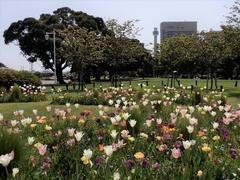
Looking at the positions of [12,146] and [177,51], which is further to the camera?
[177,51]

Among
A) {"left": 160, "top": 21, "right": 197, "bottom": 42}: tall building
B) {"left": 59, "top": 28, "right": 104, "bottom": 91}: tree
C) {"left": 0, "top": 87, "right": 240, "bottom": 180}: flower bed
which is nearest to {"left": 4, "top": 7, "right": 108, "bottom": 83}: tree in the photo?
{"left": 59, "top": 28, "right": 104, "bottom": 91}: tree

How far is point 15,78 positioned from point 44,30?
27010 mm

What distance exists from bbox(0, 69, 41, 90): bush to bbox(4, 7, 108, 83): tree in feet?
79.3

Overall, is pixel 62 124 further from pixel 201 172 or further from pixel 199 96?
pixel 199 96

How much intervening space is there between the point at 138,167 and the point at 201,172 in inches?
26.4

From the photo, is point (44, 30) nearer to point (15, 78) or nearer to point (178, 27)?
point (15, 78)

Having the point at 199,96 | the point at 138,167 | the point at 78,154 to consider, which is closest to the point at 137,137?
the point at 78,154

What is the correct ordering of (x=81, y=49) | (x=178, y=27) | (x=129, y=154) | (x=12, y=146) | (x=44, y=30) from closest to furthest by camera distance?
(x=12, y=146) < (x=129, y=154) < (x=81, y=49) < (x=44, y=30) < (x=178, y=27)

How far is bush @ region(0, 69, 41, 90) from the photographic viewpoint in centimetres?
2787

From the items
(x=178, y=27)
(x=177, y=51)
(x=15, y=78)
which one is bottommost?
(x=15, y=78)

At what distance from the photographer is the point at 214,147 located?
5.95 m

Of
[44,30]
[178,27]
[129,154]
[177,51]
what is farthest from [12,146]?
[178,27]

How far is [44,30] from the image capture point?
179 feet

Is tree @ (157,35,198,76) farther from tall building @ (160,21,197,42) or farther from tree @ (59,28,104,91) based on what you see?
tall building @ (160,21,197,42)
